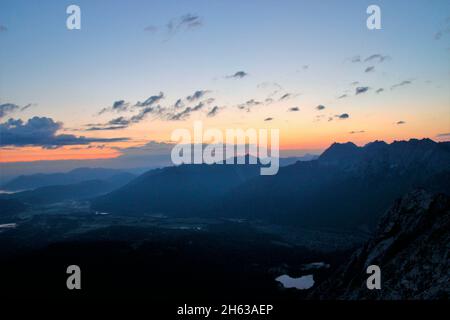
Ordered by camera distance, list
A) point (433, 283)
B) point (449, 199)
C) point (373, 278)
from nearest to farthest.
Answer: point (433, 283) < point (373, 278) < point (449, 199)

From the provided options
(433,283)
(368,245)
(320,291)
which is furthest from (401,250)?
(320,291)

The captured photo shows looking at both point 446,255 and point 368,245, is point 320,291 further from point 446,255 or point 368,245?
point 446,255

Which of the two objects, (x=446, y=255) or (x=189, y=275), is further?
(x=189, y=275)

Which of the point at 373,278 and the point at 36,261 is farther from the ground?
the point at 373,278

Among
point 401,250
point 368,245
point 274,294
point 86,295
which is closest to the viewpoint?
point 401,250
